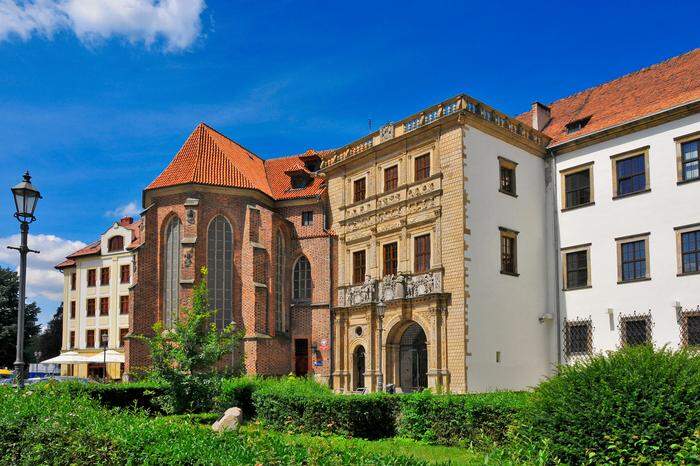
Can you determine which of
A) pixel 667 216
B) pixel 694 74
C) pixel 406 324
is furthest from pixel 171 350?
pixel 694 74

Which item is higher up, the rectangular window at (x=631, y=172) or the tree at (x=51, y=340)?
the rectangular window at (x=631, y=172)

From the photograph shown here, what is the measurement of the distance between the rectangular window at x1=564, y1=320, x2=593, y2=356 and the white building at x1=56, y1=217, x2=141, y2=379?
37.6 meters

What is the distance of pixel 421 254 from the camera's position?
2997 centimetres

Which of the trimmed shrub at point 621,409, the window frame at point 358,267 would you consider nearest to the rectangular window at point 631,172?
the window frame at point 358,267

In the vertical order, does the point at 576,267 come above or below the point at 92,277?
below

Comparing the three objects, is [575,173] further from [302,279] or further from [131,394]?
[131,394]

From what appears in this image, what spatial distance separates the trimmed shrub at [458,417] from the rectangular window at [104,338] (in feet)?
141

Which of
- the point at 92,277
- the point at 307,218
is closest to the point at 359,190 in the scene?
the point at 307,218

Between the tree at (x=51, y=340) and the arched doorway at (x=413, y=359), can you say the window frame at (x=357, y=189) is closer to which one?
the arched doorway at (x=413, y=359)

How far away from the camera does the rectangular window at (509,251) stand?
2919cm

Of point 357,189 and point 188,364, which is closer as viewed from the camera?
point 188,364

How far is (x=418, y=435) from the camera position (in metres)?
16.9

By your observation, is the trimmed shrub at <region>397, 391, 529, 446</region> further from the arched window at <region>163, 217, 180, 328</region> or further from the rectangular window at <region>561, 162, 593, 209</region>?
the arched window at <region>163, 217, 180, 328</region>

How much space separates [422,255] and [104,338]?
3530 centimetres
